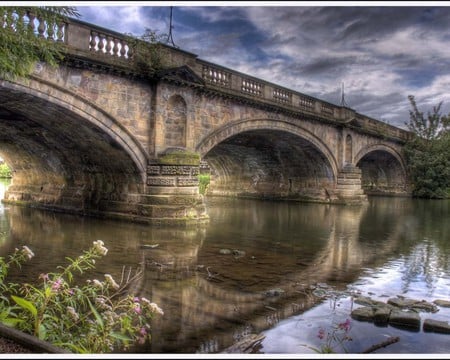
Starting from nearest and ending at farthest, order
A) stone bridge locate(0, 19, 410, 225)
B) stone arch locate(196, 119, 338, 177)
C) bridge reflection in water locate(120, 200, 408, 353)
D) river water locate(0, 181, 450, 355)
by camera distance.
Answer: river water locate(0, 181, 450, 355) → bridge reflection in water locate(120, 200, 408, 353) → stone bridge locate(0, 19, 410, 225) → stone arch locate(196, 119, 338, 177)

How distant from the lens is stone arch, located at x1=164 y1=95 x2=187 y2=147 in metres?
12.4

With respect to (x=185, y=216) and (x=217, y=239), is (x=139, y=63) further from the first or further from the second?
(x=217, y=239)

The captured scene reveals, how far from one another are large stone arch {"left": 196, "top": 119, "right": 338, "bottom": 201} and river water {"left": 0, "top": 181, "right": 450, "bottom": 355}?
19.4ft

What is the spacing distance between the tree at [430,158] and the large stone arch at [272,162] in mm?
12118

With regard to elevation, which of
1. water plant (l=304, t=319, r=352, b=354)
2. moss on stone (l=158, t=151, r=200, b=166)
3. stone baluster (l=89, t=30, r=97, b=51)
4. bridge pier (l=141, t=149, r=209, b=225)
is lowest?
water plant (l=304, t=319, r=352, b=354)

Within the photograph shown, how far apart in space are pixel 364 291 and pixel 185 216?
687 cm

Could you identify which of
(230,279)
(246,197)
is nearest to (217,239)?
(230,279)

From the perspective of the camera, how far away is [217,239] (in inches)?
394

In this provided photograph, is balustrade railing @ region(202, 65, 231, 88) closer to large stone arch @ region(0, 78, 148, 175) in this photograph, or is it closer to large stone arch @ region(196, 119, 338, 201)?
large stone arch @ region(196, 119, 338, 201)

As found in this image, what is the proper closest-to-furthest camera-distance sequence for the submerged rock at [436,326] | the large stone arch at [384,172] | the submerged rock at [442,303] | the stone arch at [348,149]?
the submerged rock at [436,326]
the submerged rock at [442,303]
the stone arch at [348,149]
the large stone arch at [384,172]

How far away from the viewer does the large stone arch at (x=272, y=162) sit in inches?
750

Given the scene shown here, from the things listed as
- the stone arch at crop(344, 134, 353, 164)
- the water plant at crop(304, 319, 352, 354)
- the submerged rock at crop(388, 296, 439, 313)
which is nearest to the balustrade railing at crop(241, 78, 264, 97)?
the stone arch at crop(344, 134, 353, 164)

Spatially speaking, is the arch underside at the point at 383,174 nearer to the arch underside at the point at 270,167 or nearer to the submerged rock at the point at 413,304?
the arch underside at the point at 270,167

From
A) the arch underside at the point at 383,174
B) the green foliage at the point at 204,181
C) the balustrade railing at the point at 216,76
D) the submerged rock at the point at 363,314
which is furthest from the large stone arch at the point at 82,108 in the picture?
the arch underside at the point at 383,174
